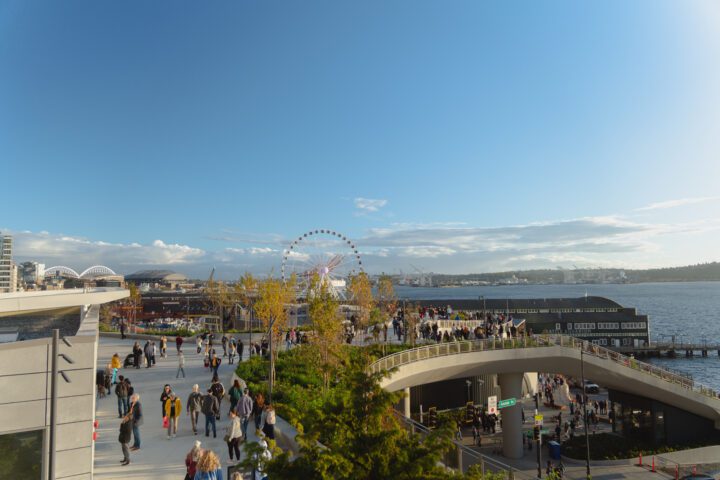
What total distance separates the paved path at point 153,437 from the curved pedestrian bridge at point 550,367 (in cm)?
1163

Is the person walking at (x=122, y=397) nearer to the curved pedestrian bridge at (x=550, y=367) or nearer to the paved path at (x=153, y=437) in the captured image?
the paved path at (x=153, y=437)

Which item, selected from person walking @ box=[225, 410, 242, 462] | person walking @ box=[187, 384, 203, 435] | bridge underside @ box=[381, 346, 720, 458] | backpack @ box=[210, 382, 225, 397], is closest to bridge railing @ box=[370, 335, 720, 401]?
bridge underside @ box=[381, 346, 720, 458]

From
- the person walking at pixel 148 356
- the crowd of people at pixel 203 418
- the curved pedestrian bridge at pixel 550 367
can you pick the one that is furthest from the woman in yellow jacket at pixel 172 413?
the curved pedestrian bridge at pixel 550 367

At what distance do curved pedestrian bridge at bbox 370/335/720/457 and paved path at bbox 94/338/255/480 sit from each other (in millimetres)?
11630

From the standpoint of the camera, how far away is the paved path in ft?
36.6

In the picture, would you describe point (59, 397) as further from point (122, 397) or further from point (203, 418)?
point (203, 418)

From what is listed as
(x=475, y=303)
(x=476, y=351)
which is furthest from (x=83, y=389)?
(x=475, y=303)

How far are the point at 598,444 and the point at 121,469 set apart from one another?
30079 millimetres

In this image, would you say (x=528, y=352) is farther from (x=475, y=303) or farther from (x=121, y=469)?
(x=475, y=303)

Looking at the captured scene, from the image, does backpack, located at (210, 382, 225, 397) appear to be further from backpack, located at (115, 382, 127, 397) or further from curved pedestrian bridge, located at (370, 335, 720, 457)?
curved pedestrian bridge, located at (370, 335, 720, 457)

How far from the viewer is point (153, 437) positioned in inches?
523

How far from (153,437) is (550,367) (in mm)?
25243

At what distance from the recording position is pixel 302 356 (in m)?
22.0

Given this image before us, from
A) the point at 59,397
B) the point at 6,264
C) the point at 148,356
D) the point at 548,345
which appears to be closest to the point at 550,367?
the point at 548,345
